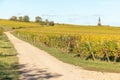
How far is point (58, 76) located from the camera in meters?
16.2

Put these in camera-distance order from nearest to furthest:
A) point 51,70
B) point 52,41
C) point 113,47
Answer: point 51,70 < point 113,47 < point 52,41

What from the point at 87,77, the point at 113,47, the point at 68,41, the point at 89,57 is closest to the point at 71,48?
the point at 68,41

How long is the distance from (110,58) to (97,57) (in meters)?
1.03

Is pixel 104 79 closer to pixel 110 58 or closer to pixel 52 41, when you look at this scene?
pixel 110 58

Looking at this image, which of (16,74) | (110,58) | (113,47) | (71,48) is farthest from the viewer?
(71,48)

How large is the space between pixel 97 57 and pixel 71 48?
7.08m

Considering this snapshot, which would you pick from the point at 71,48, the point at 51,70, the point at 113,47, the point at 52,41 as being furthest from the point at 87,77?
the point at 52,41

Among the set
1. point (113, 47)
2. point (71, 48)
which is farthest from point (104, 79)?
point (71, 48)

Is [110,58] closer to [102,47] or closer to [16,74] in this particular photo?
[102,47]

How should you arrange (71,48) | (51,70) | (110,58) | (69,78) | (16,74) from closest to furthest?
(69,78) < (16,74) < (51,70) < (110,58) < (71,48)

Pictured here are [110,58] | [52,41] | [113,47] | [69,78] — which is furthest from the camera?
[52,41]

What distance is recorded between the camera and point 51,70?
1856cm

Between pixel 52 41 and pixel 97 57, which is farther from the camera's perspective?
pixel 52 41

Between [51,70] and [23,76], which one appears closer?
[23,76]
